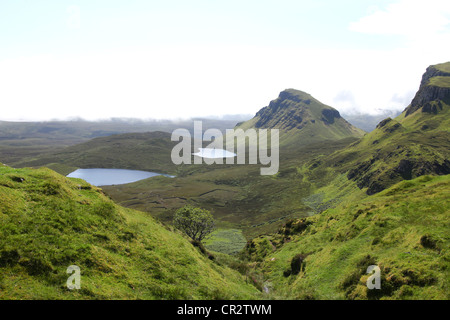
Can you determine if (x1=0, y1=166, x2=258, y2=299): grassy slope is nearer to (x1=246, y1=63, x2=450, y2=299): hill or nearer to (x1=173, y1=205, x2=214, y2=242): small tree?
(x1=246, y1=63, x2=450, y2=299): hill

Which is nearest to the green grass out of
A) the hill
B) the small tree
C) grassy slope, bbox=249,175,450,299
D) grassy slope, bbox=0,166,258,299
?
the small tree

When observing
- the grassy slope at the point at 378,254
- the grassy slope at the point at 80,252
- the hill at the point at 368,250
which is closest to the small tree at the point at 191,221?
A: the hill at the point at 368,250

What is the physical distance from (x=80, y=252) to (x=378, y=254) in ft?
94.9

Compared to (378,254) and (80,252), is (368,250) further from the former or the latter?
(80,252)

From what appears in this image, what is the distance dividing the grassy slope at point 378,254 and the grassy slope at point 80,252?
12384 mm

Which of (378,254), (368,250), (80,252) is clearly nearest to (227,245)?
(368,250)

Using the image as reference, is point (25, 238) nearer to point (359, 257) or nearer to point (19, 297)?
point (19, 297)

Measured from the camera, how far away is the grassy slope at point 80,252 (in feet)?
53.6

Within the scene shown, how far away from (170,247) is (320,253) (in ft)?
71.5

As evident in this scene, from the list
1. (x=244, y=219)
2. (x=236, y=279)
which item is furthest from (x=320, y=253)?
(x=244, y=219)

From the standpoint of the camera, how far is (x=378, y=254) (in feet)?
90.3

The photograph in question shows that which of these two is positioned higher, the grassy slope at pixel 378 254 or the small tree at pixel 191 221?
the grassy slope at pixel 378 254

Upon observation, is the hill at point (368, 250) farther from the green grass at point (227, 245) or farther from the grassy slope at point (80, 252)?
the green grass at point (227, 245)

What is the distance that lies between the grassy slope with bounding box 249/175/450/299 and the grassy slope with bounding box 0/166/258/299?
12.4m
